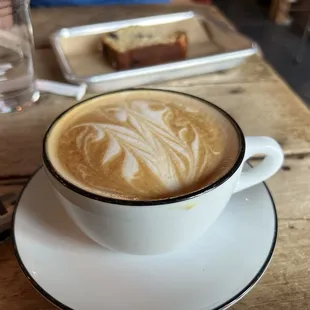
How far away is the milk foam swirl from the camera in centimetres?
36

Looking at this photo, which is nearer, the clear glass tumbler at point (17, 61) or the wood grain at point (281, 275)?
the wood grain at point (281, 275)

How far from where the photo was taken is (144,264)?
1.23 feet

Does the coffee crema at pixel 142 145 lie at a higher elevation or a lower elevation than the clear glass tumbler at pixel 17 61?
higher

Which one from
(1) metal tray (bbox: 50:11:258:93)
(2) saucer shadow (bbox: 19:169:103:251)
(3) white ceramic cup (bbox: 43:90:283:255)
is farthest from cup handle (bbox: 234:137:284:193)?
(1) metal tray (bbox: 50:11:258:93)

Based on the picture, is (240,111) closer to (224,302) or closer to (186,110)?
(186,110)

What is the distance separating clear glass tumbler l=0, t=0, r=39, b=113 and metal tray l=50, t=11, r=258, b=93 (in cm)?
6

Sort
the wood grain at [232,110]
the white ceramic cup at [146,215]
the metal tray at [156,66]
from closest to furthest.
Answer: the white ceramic cup at [146,215] → the wood grain at [232,110] → the metal tray at [156,66]

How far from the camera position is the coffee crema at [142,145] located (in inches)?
14.0

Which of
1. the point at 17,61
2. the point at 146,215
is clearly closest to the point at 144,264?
the point at 146,215

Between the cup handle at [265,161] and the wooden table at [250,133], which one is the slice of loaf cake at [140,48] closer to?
the wooden table at [250,133]

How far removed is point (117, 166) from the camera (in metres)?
0.37

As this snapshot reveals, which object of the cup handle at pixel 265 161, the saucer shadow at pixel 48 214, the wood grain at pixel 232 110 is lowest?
the wood grain at pixel 232 110

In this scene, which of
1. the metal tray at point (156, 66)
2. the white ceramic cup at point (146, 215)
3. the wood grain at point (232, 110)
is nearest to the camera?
the white ceramic cup at point (146, 215)

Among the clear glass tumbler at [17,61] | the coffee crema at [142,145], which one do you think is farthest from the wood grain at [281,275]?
the clear glass tumbler at [17,61]
